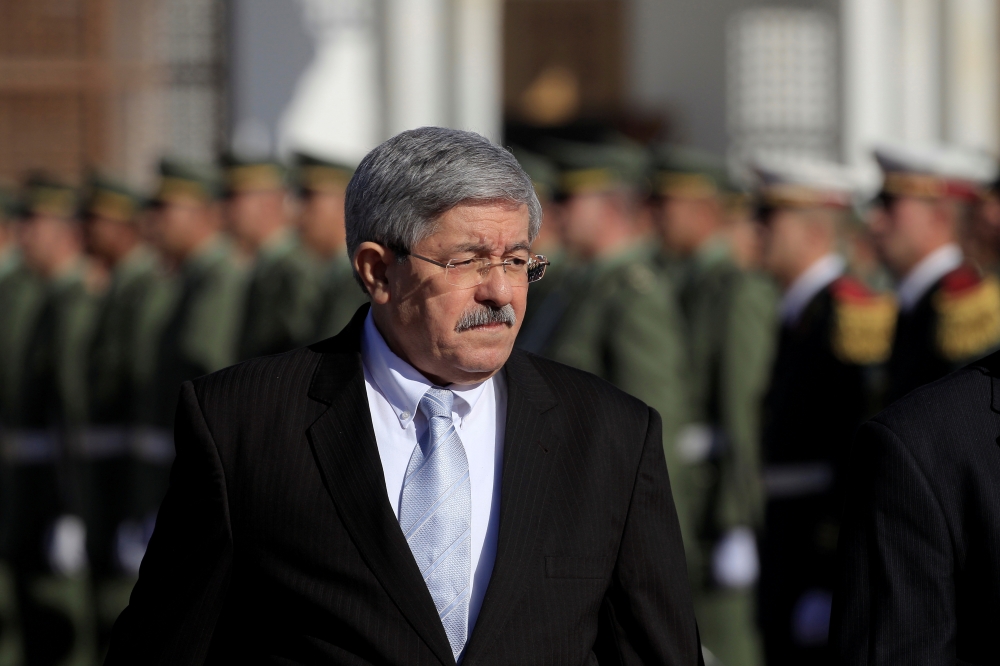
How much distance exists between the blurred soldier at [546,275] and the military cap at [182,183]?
1569 millimetres

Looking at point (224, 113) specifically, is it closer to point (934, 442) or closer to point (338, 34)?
point (338, 34)

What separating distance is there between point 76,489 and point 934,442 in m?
6.02

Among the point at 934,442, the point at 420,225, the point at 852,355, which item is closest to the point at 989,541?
the point at 934,442

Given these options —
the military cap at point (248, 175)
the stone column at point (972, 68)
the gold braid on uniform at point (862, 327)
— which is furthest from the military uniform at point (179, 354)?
the stone column at point (972, 68)

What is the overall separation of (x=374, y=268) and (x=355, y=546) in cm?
45

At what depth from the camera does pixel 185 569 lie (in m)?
2.43

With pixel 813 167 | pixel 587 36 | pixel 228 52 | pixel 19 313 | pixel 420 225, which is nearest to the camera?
pixel 420 225

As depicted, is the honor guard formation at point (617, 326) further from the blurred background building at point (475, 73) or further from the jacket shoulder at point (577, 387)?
the jacket shoulder at point (577, 387)

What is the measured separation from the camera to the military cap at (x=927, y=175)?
551cm

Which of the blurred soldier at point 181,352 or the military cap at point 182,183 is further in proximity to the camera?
the military cap at point 182,183

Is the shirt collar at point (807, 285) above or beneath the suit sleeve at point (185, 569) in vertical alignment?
beneath

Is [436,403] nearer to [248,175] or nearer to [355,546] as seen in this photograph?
[355,546]

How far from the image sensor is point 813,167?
6.71 metres

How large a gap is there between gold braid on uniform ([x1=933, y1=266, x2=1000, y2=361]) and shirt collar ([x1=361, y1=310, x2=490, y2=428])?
2708mm
